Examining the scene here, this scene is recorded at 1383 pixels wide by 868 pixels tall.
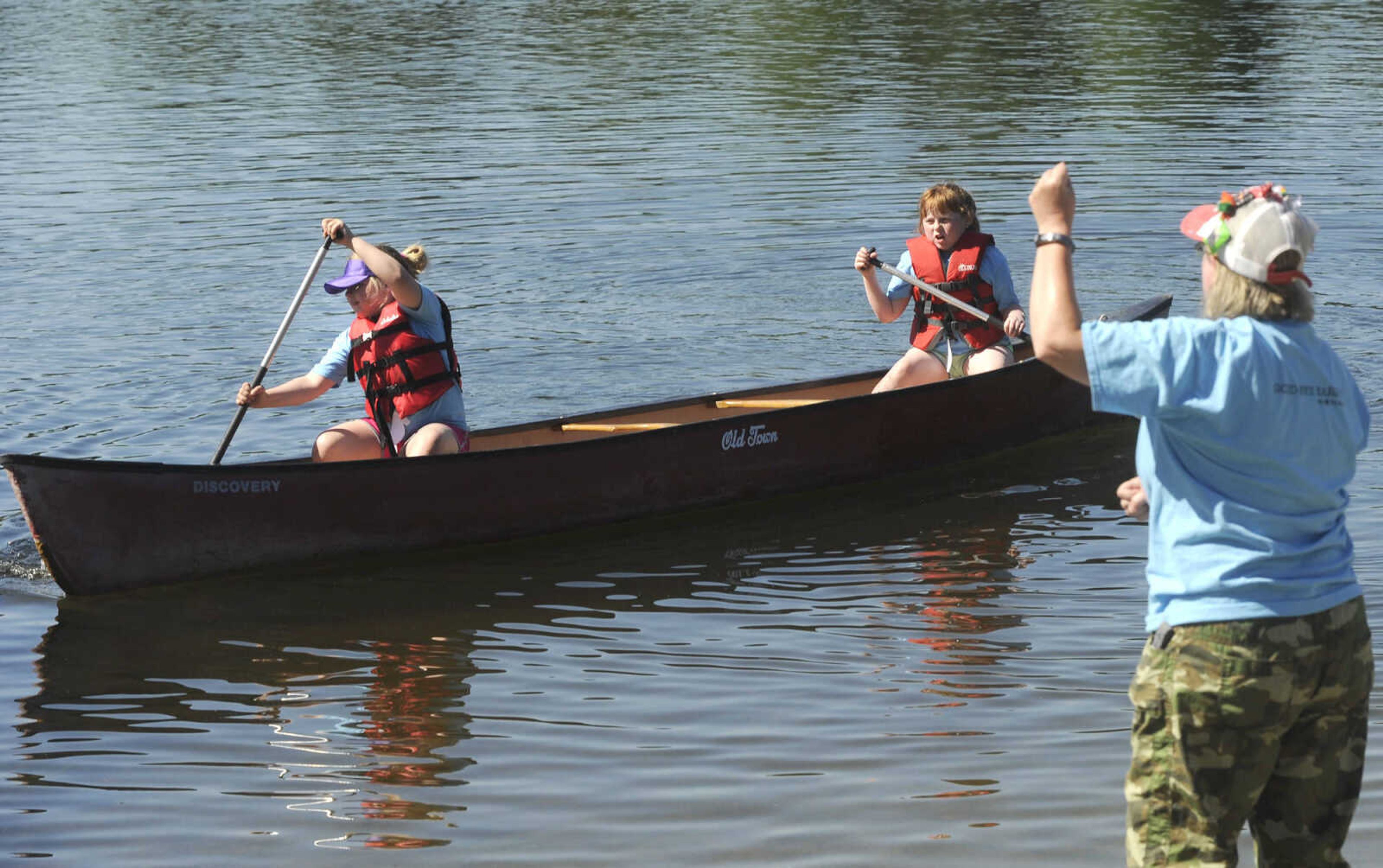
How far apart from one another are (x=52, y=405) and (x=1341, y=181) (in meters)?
11.3

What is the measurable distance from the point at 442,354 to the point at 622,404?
9.70ft

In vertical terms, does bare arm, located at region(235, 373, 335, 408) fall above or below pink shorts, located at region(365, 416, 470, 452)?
above

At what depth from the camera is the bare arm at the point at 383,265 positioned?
21.5ft

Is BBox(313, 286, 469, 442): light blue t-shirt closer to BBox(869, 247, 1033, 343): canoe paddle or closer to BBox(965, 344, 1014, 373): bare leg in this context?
BBox(869, 247, 1033, 343): canoe paddle

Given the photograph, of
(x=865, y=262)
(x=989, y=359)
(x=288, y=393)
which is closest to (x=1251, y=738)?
(x=288, y=393)

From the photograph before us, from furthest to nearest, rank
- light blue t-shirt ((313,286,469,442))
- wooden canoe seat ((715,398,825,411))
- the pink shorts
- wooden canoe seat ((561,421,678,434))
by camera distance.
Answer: wooden canoe seat ((715,398,825,411)), wooden canoe seat ((561,421,678,434)), the pink shorts, light blue t-shirt ((313,286,469,442))

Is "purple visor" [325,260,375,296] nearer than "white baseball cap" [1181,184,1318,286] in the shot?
No

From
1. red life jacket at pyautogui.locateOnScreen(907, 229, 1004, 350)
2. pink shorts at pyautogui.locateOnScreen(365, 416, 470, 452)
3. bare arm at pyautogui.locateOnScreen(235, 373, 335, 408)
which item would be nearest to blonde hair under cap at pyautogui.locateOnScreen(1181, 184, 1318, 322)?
pink shorts at pyautogui.locateOnScreen(365, 416, 470, 452)

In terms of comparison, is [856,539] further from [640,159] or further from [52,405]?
[640,159]

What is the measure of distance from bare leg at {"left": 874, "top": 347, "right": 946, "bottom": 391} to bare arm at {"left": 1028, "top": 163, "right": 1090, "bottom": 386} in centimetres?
582

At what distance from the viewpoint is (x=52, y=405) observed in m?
9.58

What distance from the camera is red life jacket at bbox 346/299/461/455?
700 centimetres

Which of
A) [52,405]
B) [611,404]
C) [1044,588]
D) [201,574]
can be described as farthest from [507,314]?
[1044,588]

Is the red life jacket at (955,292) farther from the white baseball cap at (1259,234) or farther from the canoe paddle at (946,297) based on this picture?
the white baseball cap at (1259,234)
